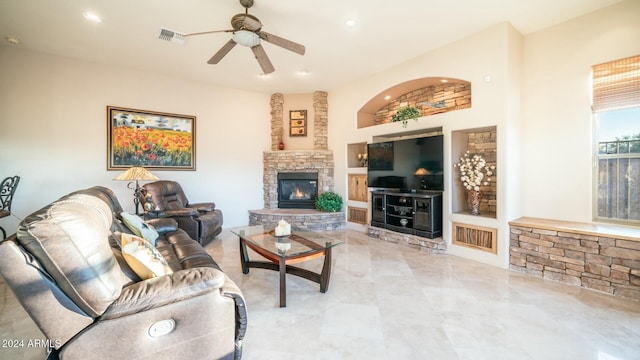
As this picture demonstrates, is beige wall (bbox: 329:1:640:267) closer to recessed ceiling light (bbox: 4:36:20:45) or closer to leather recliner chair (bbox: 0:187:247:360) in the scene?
leather recliner chair (bbox: 0:187:247:360)

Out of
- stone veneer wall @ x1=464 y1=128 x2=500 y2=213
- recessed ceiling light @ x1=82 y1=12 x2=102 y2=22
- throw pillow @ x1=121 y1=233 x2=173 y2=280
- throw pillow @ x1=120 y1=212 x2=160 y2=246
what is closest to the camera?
throw pillow @ x1=121 y1=233 x2=173 y2=280

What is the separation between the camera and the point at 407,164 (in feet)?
14.5

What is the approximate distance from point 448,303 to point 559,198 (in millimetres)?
2295

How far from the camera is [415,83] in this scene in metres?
4.59

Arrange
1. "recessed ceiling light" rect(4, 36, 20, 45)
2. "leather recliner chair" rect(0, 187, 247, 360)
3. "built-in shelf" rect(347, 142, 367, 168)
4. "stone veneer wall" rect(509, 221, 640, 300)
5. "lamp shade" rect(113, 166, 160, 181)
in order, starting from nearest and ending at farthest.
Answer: "leather recliner chair" rect(0, 187, 247, 360)
"stone veneer wall" rect(509, 221, 640, 300)
"recessed ceiling light" rect(4, 36, 20, 45)
"lamp shade" rect(113, 166, 160, 181)
"built-in shelf" rect(347, 142, 367, 168)

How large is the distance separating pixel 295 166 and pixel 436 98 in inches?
124

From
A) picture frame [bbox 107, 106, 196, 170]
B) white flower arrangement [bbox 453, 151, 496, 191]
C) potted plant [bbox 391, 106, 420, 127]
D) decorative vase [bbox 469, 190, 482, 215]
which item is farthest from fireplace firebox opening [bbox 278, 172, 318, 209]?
decorative vase [bbox 469, 190, 482, 215]

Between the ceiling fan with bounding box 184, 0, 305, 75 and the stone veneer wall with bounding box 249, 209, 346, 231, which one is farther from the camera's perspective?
the stone veneer wall with bounding box 249, 209, 346, 231

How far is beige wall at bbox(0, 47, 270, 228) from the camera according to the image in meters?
4.02

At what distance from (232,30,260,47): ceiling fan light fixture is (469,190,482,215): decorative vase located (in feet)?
11.3

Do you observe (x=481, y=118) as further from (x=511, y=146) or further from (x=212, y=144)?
(x=212, y=144)

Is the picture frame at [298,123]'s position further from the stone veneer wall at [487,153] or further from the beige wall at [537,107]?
the stone veneer wall at [487,153]

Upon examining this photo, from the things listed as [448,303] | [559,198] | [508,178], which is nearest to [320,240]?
[448,303]

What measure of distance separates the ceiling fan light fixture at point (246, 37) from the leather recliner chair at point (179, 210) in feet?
8.54
